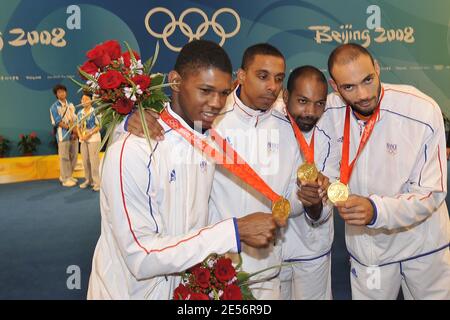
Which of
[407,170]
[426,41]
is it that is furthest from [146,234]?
A: [426,41]

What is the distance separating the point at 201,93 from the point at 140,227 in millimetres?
693

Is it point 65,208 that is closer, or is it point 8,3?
point 65,208

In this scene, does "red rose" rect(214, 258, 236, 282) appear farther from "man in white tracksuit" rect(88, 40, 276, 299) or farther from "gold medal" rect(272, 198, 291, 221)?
"gold medal" rect(272, 198, 291, 221)

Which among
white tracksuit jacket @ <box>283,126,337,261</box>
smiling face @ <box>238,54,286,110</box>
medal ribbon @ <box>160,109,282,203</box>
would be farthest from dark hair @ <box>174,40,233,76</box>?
white tracksuit jacket @ <box>283,126,337,261</box>

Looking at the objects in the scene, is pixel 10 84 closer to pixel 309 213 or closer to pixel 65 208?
pixel 65 208

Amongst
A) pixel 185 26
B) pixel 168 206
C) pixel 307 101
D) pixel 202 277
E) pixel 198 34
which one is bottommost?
pixel 202 277

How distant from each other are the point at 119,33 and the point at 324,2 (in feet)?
16.3

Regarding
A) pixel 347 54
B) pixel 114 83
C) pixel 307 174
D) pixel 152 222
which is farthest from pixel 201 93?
pixel 347 54

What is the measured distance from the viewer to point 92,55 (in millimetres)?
2225

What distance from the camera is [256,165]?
2.99 metres

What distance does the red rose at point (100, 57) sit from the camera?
7.30 ft

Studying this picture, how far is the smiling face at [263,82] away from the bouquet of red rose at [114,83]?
0.84 metres

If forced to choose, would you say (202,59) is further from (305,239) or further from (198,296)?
(305,239)

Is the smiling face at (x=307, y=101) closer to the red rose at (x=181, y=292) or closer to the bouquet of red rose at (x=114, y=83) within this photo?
the bouquet of red rose at (x=114, y=83)
